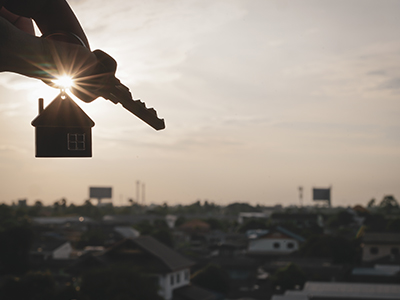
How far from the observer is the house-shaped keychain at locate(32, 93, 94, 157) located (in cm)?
262

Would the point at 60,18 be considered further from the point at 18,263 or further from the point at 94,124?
the point at 18,263

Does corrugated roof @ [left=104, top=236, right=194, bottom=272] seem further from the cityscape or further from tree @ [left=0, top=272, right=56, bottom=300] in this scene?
tree @ [left=0, top=272, right=56, bottom=300]

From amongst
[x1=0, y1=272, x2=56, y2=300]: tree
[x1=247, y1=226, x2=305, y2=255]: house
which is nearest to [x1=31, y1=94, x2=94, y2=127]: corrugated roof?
[x1=0, y1=272, x2=56, y2=300]: tree

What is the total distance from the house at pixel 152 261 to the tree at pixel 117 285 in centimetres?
704

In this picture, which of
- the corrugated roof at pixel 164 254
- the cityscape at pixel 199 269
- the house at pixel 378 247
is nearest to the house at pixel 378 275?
the cityscape at pixel 199 269

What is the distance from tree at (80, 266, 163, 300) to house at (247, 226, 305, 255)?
48243 mm

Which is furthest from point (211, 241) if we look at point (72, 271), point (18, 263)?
point (72, 271)

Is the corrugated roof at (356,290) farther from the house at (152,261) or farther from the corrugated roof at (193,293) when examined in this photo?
the house at (152,261)

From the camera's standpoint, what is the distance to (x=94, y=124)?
266 cm

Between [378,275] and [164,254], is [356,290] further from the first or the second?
[164,254]

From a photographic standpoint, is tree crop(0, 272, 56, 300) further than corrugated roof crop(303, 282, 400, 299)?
Yes

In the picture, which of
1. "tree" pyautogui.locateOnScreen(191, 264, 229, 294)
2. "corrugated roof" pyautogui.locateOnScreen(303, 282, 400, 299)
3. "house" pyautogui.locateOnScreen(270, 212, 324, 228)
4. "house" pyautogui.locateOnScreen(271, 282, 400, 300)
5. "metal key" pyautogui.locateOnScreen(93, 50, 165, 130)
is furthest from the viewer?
"house" pyautogui.locateOnScreen(270, 212, 324, 228)

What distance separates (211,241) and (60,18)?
89.1m

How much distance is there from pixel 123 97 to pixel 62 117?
1.59 ft
